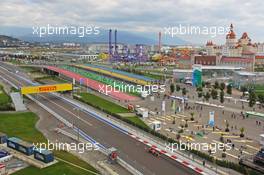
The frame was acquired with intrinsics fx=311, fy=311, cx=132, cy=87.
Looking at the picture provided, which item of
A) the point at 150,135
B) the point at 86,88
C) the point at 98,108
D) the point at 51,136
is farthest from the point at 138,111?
the point at 86,88

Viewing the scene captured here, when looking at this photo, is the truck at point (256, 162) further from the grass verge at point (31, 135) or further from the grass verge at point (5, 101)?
the grass verge at point (5, 101)

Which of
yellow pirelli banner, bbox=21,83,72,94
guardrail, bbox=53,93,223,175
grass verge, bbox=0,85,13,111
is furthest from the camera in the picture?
yellow pirelli banner, bbox=21,83,72,94

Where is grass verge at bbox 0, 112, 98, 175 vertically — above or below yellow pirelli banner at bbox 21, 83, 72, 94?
below

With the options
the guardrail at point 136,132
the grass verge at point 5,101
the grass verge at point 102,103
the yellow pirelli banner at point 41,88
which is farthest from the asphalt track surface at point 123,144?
the grass verge at point 5,101

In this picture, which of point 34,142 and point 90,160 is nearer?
point 90,160

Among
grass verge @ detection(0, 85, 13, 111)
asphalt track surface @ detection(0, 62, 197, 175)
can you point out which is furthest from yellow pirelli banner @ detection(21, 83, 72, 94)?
asphalt track surface @ detection(0, 62, 197, 175)

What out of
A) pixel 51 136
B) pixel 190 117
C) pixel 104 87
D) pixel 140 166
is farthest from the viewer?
pixel 104 87

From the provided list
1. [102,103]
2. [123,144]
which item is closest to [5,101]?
[102,103]

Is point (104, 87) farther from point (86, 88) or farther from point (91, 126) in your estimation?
point (91, 126)

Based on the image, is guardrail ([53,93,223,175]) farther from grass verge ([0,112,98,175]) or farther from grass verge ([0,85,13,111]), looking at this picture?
grass verge ([0,85,13,111])
